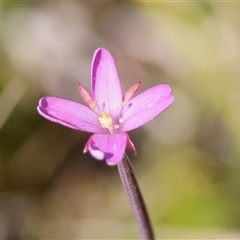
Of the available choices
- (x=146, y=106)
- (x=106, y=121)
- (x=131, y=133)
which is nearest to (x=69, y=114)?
(x=106, y=121)

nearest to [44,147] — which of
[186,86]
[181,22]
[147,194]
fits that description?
[147,194]

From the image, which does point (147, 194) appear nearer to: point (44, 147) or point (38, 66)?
point (44, 147)

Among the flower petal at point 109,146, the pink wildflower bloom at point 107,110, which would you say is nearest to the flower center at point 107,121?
the pink wildflower bloom at point 107,110

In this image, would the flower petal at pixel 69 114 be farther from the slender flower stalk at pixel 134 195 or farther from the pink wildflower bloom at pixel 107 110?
the slender flower stalk at pixel 134 195

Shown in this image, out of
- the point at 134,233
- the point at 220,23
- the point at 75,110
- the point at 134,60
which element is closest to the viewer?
the point at 75,110

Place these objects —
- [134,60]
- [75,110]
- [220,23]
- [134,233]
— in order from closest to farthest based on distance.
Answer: [75,110] < [134,233] < [220,23] < [134,60]

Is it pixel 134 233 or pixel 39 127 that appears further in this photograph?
pixel 39 127

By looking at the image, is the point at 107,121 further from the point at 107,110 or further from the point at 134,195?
the point at 134,195
